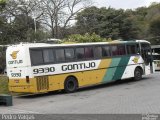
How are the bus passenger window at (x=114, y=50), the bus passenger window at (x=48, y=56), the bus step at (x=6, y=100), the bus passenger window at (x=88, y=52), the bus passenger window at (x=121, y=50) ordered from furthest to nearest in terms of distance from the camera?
the bus passenger window at (x=121, y=50) < the bus passenger window at (x=114, y=50) < the bus passenger window at (x=88, y=52) < the bus passenger window at (x=48, y=56) < the bus step at (x=6, y=100)

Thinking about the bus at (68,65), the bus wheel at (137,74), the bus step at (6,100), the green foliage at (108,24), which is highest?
the green foliage at (108,24)

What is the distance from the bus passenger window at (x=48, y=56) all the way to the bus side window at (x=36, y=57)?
255 mm

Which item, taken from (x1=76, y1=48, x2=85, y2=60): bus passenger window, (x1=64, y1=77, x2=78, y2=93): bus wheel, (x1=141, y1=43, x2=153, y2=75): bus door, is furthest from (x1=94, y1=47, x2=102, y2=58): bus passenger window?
(x1=141, y1=43, x2=153, y2=75): bus door

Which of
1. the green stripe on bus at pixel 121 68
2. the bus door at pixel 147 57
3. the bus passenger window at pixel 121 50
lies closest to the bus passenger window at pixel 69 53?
the green stripe on bus at pixel 121 68

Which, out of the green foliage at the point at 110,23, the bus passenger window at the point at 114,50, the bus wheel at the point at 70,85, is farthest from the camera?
the green foliage at the point at 110,23

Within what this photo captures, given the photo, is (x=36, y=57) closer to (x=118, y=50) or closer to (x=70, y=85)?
(x=70, y=85)

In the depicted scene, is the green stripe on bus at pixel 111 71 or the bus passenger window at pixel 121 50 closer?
the green stripe on bus at pixel 111 71

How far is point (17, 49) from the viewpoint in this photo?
22469 millimetres

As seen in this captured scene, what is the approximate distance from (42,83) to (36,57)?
54.3 inches

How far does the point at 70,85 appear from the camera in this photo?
23.8m

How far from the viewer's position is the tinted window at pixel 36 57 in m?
22.1

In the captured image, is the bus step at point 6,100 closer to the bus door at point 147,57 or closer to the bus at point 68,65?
the bus at point 68,65

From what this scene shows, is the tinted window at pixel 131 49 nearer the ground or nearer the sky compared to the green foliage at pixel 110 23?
nearer the ground

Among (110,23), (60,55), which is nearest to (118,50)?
(60,55)
